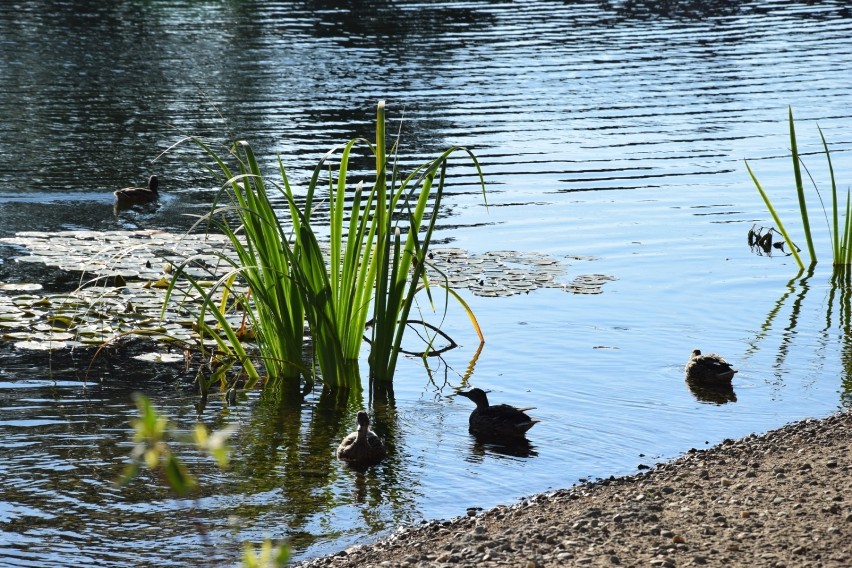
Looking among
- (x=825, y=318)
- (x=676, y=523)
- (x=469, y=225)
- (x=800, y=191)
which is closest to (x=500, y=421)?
(x=676, y=523)

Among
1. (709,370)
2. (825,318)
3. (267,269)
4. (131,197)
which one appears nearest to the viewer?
(267,269)

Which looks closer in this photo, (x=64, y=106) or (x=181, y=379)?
(x=181, y=379)

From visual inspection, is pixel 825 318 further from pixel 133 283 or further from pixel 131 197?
pixel 131 197

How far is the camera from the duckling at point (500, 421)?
27.7 ft

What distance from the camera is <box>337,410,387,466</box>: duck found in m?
7.87

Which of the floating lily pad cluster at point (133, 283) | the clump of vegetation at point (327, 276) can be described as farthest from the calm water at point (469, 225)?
the clump of vegetation at point (327, 276)

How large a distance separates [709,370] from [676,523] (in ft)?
10.9

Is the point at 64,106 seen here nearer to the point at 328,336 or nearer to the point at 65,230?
the point at 65,230

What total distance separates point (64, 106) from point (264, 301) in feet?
63.2

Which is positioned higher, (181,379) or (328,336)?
(328,336)

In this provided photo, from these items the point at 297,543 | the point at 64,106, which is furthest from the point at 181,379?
the point at 64,106

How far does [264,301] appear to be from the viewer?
8883 mm

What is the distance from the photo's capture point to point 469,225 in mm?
16188

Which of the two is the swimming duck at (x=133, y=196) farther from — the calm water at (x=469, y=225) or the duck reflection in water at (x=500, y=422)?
the duck reflection in water at (x=500, y=422)
